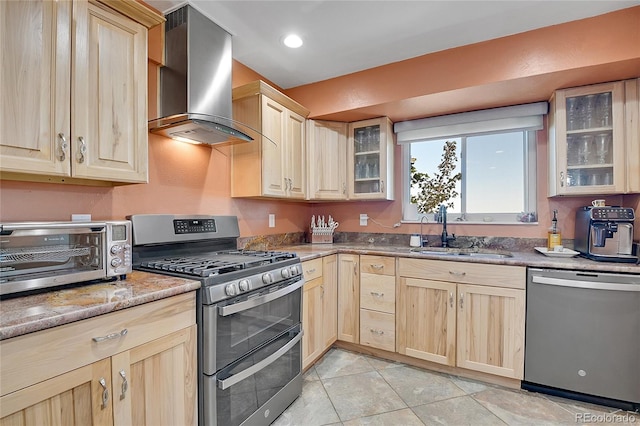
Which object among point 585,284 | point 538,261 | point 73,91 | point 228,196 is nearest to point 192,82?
point 73,91

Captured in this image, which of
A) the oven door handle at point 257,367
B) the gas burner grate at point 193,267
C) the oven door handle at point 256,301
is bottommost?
the oven door handle at point 257,367

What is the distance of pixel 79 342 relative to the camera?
3.23ft

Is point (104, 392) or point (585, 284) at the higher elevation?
point (585, 284)

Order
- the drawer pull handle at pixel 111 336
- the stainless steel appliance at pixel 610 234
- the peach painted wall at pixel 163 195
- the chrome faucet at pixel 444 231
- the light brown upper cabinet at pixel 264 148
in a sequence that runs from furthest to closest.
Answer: the chrome faucet at pixel 444 231
the light brown upper cabinet at pixel 264 148
the stainless steel appliance at pixel 610 234
the peach painted wall at pixel 163 195
the drawer pull handle at pixel 111 336

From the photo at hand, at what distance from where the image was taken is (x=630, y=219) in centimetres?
197

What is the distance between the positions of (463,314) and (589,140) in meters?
1.60

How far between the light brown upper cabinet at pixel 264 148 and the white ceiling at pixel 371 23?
34 cm

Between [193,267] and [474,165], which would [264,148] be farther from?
[474,165]

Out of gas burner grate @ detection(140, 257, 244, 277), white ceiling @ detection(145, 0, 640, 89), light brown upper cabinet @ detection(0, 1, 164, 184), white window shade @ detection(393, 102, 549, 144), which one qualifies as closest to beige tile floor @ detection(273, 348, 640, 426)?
gas burner grate @ detection(140, 257, 244, 277)

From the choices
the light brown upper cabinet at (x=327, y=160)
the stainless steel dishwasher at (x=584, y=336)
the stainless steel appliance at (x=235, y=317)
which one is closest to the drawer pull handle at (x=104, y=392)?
the stainless steel appliance at (x=235, y=317)

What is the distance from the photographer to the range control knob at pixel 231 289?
4.73 feet

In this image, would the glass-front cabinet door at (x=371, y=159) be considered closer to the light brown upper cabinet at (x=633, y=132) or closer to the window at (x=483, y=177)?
the window at (x=483, y=177)

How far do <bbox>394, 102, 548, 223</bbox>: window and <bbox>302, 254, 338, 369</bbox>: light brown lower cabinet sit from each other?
119 centimetres
